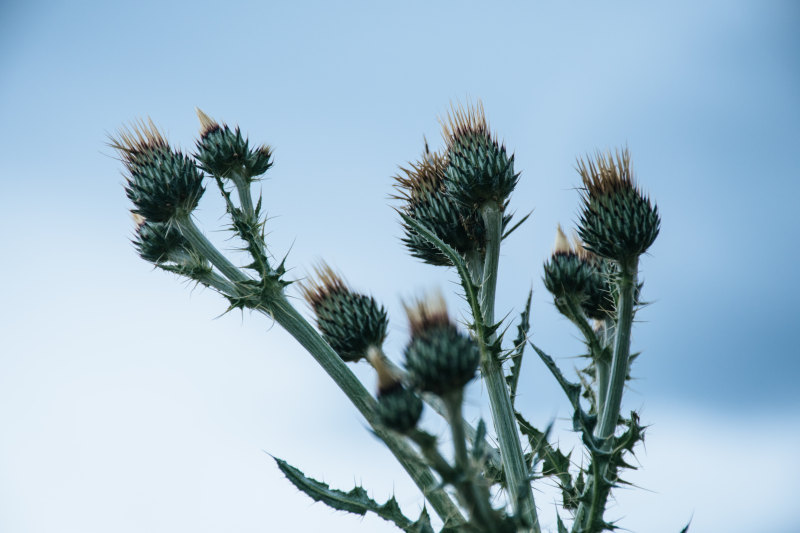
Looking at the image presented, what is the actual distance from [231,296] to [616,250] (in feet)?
7.67

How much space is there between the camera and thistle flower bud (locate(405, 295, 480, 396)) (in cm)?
252

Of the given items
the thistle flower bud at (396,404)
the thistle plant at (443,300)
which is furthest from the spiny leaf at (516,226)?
the thistle flower bud at (396,404)

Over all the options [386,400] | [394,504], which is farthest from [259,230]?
[386,400]

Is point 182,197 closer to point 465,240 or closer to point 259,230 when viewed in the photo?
point 259,230

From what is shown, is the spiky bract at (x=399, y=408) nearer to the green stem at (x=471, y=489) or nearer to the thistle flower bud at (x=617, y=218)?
the green stem at (x=471, y=489)

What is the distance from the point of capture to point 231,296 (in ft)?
14.6

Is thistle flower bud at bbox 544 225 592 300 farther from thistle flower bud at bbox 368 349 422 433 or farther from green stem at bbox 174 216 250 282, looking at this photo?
thistle flower bud at bbox 368 349 422 433

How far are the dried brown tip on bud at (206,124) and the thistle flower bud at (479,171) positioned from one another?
6.03 feet

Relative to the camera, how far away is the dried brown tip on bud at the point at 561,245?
5293mm

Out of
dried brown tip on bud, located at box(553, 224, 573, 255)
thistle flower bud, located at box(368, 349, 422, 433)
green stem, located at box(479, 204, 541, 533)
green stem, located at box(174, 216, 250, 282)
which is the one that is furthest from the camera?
dried brown tip on bud, located at box(553, 224, 573, 255)

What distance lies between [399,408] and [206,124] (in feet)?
12.0

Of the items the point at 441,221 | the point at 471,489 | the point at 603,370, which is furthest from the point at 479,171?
the point at 471,489

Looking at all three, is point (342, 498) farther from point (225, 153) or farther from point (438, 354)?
point (225, 153)

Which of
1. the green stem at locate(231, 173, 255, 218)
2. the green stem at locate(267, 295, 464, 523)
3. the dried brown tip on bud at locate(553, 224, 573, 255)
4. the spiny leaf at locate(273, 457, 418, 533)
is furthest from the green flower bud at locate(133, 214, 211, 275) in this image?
the dried brown tip on bud at locate(553, 224, 573, 255)
